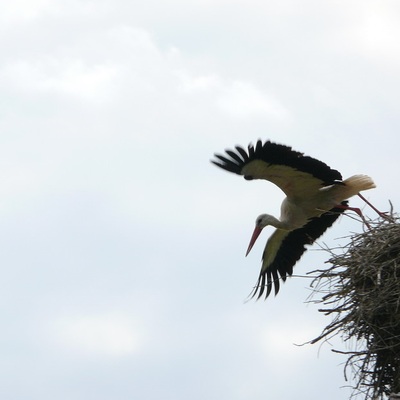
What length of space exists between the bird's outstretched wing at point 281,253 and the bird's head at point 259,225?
376mm

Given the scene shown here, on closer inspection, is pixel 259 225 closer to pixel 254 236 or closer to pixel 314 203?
pixel 254 236

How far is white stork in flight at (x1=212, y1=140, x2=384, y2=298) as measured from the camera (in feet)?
37.1

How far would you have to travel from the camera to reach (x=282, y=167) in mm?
11633

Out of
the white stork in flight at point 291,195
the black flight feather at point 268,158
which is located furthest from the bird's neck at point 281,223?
the black flight feather at point 268,158

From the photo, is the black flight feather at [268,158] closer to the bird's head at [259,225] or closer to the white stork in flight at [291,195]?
the white stork in flight at [291,195]

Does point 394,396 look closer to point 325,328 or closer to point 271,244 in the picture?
point 325,328

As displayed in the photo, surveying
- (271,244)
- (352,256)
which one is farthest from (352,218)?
(271,244)

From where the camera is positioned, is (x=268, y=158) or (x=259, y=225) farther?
(x=259, y=225)

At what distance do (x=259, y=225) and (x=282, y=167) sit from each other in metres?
1.30

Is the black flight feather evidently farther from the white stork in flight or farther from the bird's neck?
the bird's neck

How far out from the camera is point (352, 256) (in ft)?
32.6

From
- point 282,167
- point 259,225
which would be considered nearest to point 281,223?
point 259,225

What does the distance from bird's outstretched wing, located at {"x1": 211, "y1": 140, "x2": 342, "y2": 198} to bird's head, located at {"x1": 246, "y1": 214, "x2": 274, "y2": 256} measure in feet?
1.42

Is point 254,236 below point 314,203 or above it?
above
